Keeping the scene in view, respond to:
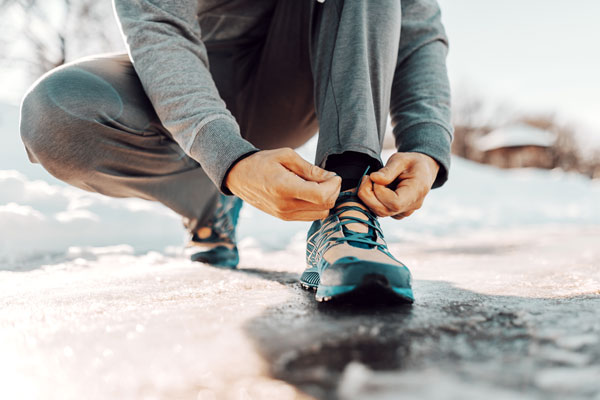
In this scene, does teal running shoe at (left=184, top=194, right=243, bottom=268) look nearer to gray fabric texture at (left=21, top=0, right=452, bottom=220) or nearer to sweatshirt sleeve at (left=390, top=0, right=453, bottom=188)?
gray fabric texture at (left=21, top=0, right=452, bottom=220)

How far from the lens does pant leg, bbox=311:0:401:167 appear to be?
3.03 feet

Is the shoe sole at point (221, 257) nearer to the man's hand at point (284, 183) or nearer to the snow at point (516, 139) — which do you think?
the man's hand at point (284, 183)

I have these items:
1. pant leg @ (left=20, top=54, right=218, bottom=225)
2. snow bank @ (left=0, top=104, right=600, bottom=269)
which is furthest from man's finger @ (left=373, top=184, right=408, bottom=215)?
snow bank @ (left=0, top=104, right=600, bottom=269)

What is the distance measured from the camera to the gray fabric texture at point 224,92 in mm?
904

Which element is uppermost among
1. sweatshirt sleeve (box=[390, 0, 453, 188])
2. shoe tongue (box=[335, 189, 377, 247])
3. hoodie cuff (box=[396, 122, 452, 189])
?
sweatshirt sleeve (box=[390, 0, 453, 188])

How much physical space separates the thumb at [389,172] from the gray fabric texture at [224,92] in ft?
0.22

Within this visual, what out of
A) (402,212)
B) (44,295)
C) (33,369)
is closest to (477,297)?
(402,212)

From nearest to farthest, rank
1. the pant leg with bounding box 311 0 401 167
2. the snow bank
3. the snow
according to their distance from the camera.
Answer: the pant leg with bounding box 311 0 401 167 → the snow bank → the snow

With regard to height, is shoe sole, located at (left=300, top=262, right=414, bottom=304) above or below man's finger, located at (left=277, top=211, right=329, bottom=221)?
below

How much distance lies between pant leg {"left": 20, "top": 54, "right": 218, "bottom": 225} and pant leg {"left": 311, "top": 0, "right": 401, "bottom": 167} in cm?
49

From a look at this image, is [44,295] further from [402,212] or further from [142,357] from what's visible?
[402,212]

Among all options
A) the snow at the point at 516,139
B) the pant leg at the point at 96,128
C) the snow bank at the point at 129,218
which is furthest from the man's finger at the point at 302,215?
the snow at the point at 516,139

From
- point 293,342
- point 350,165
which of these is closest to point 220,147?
point 350,165

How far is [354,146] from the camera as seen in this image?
0.90 m
